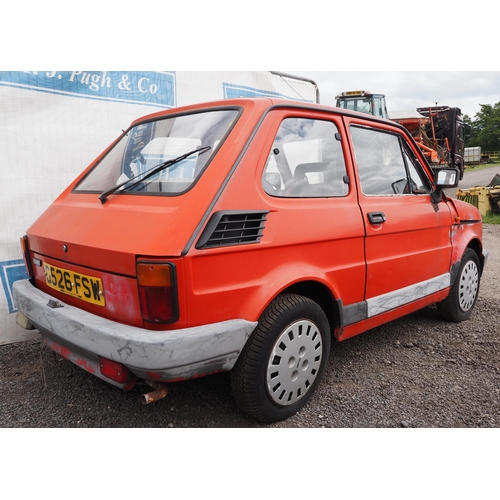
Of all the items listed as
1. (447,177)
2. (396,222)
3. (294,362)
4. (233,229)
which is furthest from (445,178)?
(233,229)

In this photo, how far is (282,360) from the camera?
2449mm

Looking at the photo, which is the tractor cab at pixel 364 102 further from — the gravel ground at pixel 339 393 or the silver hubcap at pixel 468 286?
the gravel ground at pixel 339 393

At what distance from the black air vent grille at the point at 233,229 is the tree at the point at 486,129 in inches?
1986

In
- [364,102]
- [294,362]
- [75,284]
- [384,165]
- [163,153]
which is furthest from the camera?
[364,102]

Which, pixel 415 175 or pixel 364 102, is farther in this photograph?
pixel 364 102

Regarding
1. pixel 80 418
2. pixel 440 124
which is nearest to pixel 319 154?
pixel 80 418

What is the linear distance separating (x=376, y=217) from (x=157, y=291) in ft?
5.43

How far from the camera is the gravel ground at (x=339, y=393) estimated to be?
2.59 metres

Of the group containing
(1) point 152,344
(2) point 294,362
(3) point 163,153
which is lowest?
(2) point 294,362

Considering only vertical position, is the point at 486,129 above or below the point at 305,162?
below

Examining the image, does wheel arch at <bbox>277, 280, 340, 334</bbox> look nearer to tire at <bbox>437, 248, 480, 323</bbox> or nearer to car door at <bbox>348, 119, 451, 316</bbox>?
car door at <bbox>348, 119, 451, 316</bbox>

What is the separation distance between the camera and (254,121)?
7.94 ft

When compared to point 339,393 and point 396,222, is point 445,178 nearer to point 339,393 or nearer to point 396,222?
point 396,222

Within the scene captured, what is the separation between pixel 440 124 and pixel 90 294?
56.4ft
